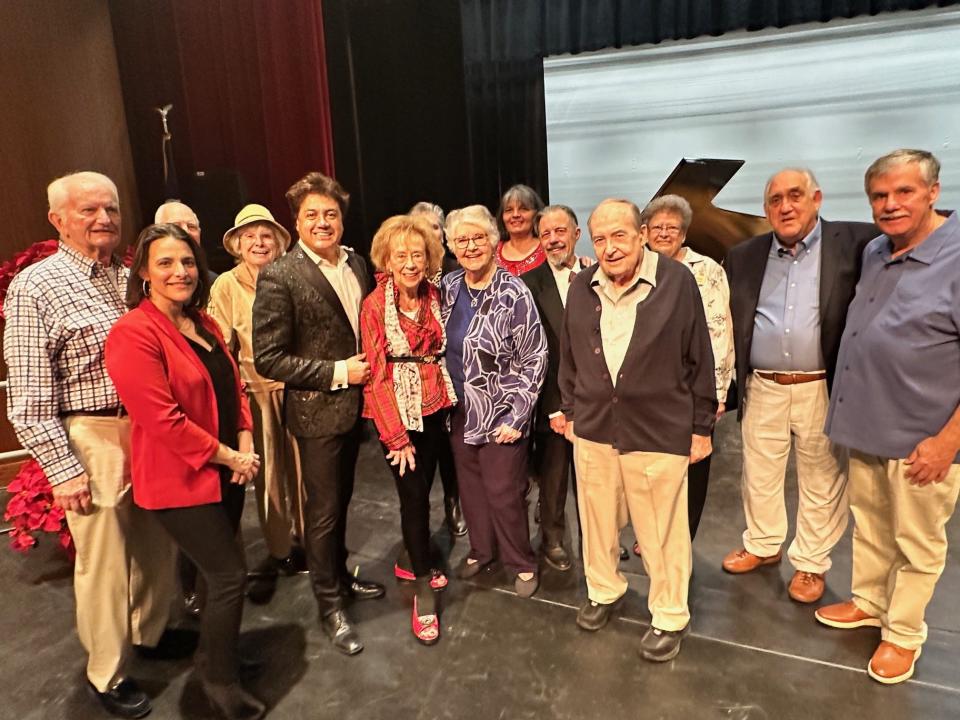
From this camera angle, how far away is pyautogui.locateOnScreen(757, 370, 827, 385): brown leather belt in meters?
2.26

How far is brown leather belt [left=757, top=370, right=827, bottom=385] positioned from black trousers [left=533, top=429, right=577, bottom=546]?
0.87 m

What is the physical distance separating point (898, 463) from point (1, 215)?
493 cm

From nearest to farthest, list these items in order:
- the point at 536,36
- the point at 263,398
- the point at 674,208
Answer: the point at 674,208
the point at 263,398
the point at 536,36

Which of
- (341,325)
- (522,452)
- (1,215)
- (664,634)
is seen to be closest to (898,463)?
(664,634)

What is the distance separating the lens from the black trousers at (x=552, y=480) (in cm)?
273

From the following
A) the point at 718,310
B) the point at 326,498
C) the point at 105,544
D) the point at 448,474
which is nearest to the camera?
the point at 105,544

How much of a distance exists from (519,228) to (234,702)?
87.0 inches

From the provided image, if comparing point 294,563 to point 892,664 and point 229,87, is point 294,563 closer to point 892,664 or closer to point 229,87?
Answer: point 892,664

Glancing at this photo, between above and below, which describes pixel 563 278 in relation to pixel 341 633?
above

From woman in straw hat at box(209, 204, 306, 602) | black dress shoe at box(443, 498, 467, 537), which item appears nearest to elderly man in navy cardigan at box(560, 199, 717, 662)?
black dress shoe at box(443, 498, 467, 537)

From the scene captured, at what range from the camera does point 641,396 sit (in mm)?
1974

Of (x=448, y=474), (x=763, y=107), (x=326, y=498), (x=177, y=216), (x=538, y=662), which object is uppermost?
(x=763, y=107)

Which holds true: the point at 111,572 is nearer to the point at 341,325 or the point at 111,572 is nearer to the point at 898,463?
the point at 341,325

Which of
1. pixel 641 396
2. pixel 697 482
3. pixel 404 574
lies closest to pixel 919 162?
pixel 641 396
